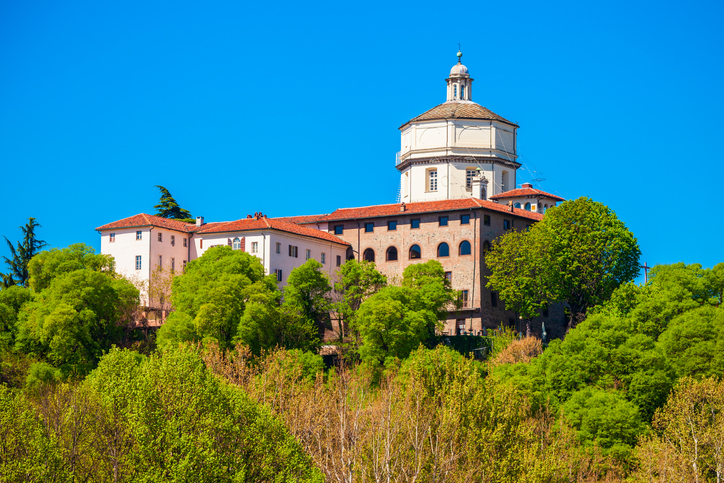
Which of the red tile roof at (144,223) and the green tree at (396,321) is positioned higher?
the red tile roof at (144,223)

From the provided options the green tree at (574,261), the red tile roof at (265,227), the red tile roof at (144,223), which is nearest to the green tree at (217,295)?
the red tile roof at (265,227)

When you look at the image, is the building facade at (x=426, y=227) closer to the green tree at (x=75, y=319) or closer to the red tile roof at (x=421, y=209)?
the red tile roof at (x=421, y=209)

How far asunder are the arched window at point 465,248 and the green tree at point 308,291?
1132cm

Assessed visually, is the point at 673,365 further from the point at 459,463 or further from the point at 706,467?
the point at 459,463

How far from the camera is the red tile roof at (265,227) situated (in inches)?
2879

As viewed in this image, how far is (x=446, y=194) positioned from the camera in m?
83.2

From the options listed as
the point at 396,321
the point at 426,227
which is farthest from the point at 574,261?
the point at 426,227

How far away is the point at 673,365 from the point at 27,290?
134 ft

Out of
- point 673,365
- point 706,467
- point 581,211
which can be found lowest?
point 706,467

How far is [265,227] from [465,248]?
545 inches

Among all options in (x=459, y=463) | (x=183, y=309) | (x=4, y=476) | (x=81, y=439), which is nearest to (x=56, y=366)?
(x=183, y=309)

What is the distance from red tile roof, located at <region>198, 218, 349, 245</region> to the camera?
7312 cm

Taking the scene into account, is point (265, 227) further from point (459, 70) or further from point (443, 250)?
point (459, 70)

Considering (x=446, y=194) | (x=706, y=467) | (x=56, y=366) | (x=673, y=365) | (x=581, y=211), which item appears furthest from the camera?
(x=446, y=194)
